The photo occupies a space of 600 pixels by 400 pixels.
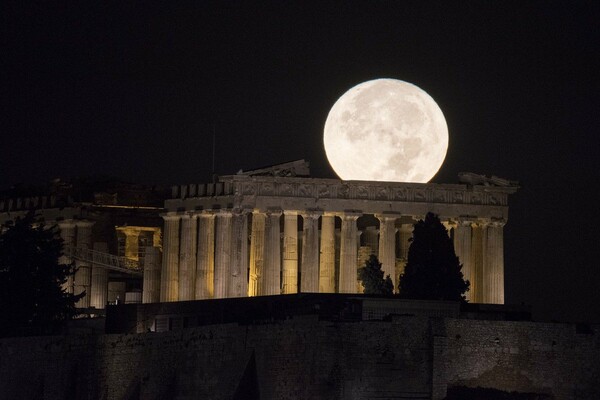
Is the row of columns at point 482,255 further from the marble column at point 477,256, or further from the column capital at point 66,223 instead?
the column capital at point 66,223

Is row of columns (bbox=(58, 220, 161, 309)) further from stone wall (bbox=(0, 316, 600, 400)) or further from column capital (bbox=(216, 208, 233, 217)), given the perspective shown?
stone wall (bbox=(0, 316, 600, 400))

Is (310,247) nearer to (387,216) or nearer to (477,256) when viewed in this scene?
(387,216)

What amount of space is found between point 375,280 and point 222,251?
632 inches

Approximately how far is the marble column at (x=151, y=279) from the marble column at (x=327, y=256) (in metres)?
11.5

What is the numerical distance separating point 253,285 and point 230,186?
6600 mm

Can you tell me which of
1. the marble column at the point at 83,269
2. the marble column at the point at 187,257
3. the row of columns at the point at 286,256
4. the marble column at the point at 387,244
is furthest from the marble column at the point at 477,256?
the marble column at the point at 83,269

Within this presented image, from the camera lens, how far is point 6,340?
119438 millimetres

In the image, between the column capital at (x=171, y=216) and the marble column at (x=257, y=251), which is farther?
the column capital at (x=171, y=216)

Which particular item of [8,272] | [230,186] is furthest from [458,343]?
[230,186]

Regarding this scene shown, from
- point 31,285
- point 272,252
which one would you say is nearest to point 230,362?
point 31,285

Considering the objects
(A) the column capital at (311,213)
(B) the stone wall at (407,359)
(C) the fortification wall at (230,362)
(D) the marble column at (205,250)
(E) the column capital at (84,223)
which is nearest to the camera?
(B) the stone wall at (407,359)

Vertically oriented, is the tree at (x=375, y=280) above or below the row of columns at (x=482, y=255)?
below

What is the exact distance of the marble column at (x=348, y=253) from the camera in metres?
145

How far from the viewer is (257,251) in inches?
5714
